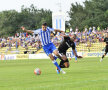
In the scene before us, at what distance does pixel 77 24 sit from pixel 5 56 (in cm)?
5202

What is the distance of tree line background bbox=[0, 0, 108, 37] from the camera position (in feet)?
289

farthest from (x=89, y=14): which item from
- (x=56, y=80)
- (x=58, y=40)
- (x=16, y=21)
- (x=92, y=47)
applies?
(x=56, y=80)

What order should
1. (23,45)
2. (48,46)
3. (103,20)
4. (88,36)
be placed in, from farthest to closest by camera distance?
1. (103,20)
2. (23,45)
3. (88,36)
4. (48,46)

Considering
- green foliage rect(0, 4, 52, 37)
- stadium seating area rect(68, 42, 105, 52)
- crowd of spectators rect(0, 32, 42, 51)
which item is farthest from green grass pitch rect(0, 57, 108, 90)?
green foliage rect(0, 4, 52, 37)

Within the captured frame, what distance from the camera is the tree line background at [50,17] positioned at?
88.0 metres

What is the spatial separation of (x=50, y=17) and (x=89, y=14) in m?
16.2

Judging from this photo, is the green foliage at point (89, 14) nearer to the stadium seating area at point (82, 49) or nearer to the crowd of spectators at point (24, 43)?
the crowd of spectators at point (24, 43)

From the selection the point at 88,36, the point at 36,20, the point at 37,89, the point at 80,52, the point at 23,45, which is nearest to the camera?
the point at 37,89

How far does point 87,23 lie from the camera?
290ft

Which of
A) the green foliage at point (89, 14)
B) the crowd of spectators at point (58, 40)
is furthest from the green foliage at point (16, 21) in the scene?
the crowd of spectators at point (58, 40)

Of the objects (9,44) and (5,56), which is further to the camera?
(9,44)

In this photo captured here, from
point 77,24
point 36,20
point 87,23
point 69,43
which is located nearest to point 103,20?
point 87,23

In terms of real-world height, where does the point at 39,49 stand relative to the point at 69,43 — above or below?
below

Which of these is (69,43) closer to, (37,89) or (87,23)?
(37,89)
